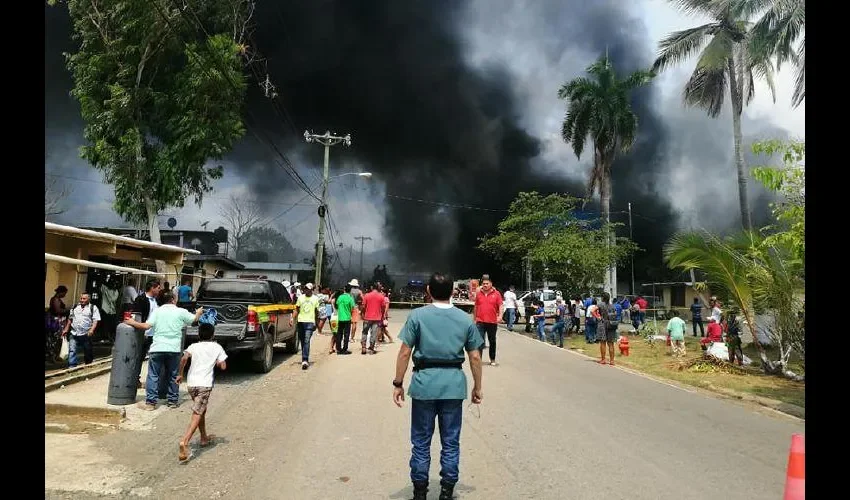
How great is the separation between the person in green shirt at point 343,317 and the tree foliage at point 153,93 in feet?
36.5

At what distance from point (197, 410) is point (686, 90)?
983 inches

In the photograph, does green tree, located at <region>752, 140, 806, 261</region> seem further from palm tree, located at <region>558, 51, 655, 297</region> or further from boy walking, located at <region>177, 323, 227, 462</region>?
palm tree, located at <region>558, 51, 655, 297</region>

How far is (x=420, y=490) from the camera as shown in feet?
14.5

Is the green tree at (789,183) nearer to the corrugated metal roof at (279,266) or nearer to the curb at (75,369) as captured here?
the curb at (75,369)

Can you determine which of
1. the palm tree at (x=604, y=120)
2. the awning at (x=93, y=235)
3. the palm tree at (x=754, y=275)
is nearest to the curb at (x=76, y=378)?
the awning at (x=93, y=235)

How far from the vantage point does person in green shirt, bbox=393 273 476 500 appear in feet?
14.6

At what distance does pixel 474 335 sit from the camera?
4.75 metres

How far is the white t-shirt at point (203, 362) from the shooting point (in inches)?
247

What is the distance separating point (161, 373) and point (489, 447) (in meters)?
5.19

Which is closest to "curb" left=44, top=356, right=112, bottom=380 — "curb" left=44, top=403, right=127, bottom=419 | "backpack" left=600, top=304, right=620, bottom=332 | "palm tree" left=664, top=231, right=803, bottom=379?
"curb" left=44, top=403, right=127, bottom=419

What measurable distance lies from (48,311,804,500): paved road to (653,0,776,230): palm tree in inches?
624
